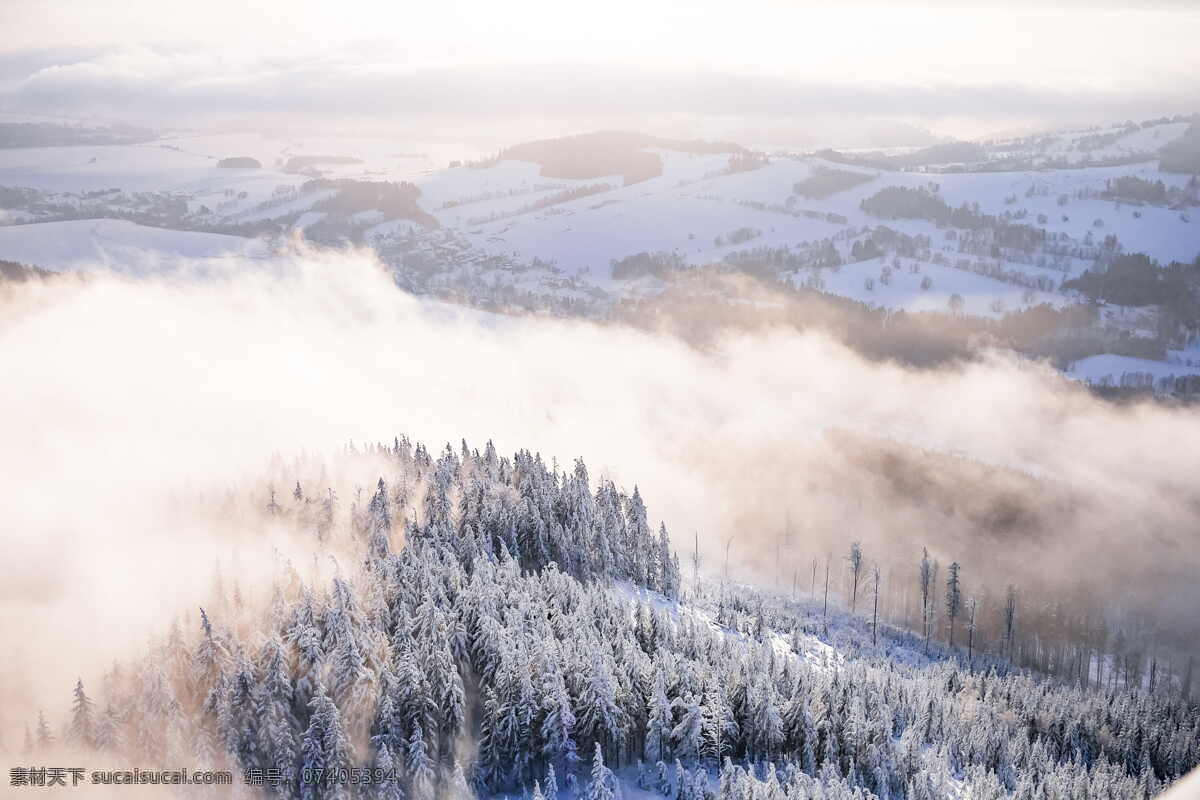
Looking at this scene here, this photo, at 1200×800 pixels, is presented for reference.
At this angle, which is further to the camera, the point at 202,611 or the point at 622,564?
the point at 622,564

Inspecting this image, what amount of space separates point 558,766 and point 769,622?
57.7m

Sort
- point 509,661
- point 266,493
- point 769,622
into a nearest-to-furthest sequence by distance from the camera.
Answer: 1. point 509,661
2. point 266,493
3. point 769,622

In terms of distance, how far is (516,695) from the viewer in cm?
6044

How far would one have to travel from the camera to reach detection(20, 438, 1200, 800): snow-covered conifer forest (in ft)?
179

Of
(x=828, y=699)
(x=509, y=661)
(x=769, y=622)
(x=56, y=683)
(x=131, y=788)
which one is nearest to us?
(x=131, y=788)

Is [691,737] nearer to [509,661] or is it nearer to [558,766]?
[558,766]

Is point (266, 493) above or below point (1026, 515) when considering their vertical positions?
above

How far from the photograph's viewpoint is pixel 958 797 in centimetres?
6519

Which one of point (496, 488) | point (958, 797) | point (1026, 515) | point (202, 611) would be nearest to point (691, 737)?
point (958, 797)

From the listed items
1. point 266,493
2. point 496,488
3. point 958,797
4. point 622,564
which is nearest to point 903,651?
point 622,564

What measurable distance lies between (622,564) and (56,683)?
2429 inches

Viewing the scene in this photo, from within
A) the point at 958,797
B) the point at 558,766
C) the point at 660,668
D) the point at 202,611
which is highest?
the point at 202,611

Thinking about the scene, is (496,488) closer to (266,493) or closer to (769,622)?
(266,493)

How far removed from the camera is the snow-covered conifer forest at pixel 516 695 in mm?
54469
